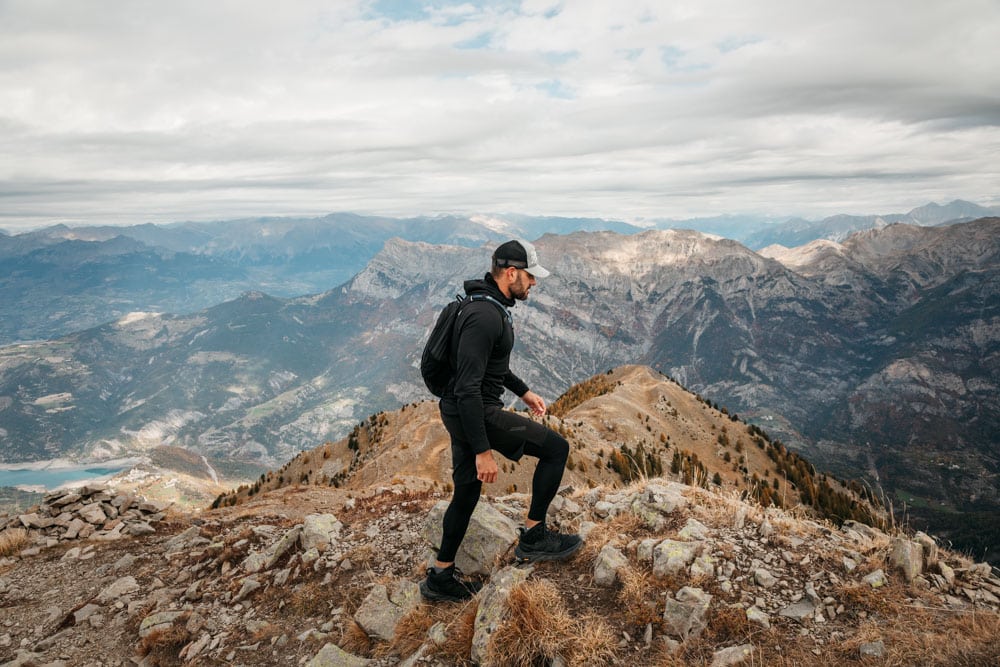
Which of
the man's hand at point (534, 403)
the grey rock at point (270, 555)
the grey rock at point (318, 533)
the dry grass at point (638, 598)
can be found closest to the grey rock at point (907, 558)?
the dry grass at point (638, 598)

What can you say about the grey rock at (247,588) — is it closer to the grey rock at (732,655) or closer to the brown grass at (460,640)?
the brown grass at (460,640)

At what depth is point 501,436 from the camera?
6422 mm

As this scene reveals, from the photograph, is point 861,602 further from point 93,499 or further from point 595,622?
point 93,499

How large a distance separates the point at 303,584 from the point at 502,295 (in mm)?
6167

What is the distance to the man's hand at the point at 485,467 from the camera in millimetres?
5893

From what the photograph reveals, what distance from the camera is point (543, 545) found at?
6.96m

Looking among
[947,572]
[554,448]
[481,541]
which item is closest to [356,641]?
[481,541]

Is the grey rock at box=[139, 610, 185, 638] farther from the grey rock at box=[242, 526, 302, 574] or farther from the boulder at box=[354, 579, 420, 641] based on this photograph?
the boulder at box=[354, 579, 420, 641]

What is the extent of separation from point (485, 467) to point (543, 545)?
74.1 inches

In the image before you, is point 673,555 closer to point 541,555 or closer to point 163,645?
point 541,555

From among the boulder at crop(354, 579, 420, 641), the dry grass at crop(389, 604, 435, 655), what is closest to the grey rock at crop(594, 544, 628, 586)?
the dry grass at crop(389, 604, 435, 655)

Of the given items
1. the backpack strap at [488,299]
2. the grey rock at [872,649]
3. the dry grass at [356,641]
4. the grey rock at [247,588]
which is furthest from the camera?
the grey rock at [247,588]

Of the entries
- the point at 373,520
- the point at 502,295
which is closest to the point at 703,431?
the point at 373,520

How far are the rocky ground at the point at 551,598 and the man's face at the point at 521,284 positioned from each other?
3.60m
